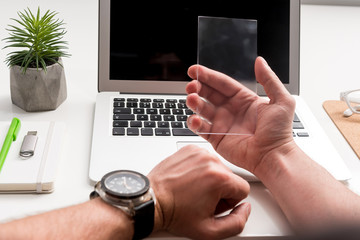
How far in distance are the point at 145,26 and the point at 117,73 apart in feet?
0.42

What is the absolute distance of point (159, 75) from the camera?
1.03 m

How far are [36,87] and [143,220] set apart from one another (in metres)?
0.44

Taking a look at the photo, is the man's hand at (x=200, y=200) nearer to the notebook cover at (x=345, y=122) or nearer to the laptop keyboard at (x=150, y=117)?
the laptop keyboard at (x=150, y=117)

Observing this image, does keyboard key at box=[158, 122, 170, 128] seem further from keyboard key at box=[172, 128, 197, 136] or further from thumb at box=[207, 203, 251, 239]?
thumb at box=[207, 203, 251, 239]

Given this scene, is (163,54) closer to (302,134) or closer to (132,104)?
(132,104)

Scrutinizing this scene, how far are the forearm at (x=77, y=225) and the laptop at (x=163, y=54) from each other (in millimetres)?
285

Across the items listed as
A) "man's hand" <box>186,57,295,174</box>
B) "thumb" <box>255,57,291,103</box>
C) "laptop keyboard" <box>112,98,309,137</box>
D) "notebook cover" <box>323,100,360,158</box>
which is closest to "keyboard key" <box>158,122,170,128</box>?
"laptop keyboard" <box>112,98,309,137</box>

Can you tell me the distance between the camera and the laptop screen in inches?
40.1

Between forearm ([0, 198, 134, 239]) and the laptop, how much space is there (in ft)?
0.94

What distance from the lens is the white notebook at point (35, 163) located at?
72cm

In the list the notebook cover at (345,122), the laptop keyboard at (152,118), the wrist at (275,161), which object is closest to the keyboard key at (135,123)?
the laptop keyboard at (152,118)

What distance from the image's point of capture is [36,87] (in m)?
0.94

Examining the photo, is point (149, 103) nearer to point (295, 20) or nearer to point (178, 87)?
point (178, 87)

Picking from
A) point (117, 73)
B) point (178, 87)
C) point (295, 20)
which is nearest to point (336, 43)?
point (295, 20)
